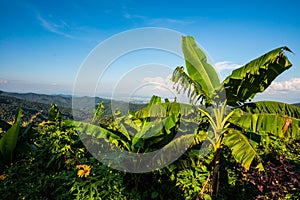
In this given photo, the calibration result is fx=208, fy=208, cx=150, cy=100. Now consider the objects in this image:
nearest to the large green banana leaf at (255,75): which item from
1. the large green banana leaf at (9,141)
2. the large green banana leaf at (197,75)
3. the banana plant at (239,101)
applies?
the banana plant at (239,101)

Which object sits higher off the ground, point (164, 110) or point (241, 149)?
point (164, 110)

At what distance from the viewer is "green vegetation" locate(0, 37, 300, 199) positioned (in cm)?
297

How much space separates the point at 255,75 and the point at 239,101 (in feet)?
2.29

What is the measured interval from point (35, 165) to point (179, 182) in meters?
2.43

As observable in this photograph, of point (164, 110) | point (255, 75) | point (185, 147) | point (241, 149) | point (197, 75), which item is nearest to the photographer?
point (241, 149)

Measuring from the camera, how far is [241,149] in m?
3.08

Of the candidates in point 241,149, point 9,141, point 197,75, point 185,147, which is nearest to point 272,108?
point 241,149

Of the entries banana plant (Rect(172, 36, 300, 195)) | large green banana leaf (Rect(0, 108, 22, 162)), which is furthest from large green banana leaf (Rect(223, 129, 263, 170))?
large green banana leaf (Rect(0, 108, 22, 162))

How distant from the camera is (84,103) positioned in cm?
398

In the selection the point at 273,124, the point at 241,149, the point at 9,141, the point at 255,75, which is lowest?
the point at 9,141

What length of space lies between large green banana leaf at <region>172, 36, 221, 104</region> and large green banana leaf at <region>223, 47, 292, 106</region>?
0.29 meters

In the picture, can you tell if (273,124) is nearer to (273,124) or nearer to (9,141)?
(273,124)

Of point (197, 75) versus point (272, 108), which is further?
point (197, 75)

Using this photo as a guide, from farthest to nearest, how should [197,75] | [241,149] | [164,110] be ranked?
1. [197,75]
2. [164,110]
3. [241,149]
